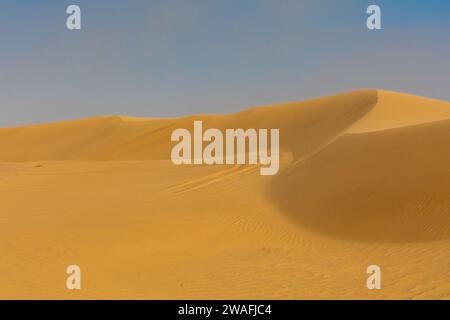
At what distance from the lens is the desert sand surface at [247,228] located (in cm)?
665

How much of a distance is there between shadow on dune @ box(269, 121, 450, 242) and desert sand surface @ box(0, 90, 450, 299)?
42mm

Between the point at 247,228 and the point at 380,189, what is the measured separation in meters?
3.87

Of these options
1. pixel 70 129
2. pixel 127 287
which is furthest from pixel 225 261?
pixel 70 129

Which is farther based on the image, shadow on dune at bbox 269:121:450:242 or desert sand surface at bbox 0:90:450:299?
shadow on dune at bbox 269:121:450:242

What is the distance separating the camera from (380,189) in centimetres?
1125

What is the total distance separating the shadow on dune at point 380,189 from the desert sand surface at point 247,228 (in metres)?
0.04

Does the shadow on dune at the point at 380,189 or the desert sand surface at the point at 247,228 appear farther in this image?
the shadow on dune at the point at 380,189

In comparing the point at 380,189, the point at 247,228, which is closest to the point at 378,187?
the point at 380,189

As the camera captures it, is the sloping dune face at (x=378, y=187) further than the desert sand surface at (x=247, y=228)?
Yes

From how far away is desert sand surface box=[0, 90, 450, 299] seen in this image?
262 inches
